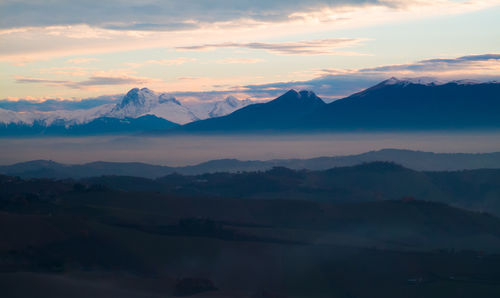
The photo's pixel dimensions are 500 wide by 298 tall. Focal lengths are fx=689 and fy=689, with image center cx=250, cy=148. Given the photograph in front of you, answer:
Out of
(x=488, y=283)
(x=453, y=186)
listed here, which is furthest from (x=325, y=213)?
(x=453, y=186)

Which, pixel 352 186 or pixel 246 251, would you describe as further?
pixel 352 186

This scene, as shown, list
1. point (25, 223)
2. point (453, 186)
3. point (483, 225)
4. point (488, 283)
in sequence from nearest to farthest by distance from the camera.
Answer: point (488, 283)
point (25, 223)
point (483, 225)
point (453, 186)

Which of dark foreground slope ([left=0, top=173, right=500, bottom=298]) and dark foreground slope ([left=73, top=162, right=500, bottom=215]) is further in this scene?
dark foreground slope ([left=73, top=162, right=500, bottom=215])

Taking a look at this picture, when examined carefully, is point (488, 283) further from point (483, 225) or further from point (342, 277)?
point (483, 225)

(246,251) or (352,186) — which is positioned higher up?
(246,251)

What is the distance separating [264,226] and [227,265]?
2248cm

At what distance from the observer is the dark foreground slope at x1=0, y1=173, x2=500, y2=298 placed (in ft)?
162

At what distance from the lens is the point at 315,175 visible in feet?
475

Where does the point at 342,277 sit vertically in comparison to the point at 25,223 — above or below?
below

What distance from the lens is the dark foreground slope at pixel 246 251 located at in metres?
49.5

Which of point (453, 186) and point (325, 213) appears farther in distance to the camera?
point (453, 186)

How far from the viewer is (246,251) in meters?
60.6

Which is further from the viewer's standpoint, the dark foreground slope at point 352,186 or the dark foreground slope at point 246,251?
the dark foreground slope at point 352,186

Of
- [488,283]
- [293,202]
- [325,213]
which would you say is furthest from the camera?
[293,202]
